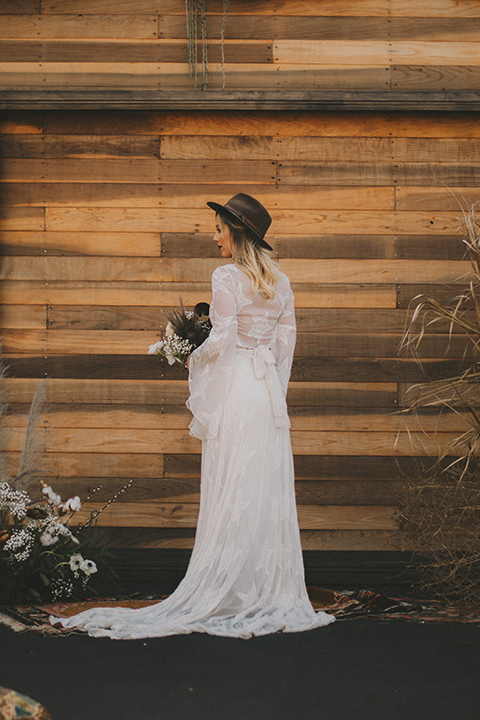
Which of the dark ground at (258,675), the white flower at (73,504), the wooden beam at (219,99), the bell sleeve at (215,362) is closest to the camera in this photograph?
the dark ground at (258,675)

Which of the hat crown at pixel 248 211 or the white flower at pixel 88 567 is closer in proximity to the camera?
the hat crown at pixel 248 211

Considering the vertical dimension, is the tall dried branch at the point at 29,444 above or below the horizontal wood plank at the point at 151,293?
below

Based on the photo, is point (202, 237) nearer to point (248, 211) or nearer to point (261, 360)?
point (248, 211)

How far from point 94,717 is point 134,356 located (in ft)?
7.73

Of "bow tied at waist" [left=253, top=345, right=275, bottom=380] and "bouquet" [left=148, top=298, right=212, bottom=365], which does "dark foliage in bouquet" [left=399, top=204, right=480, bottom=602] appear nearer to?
"bow tied at waist" [left=253, top=345, right=275, bottom=380]

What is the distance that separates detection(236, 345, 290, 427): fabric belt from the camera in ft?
10.6

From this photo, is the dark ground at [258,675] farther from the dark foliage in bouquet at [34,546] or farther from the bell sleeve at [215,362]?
the bell sleeve at [215,362]

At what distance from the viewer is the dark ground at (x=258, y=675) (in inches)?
87.7

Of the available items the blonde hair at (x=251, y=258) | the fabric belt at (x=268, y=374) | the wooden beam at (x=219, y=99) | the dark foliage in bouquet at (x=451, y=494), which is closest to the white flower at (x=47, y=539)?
the fabric belt at (x=268, y=374)

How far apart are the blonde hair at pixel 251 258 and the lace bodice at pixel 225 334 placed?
37 mm

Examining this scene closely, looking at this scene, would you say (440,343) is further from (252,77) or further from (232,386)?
(252,77)

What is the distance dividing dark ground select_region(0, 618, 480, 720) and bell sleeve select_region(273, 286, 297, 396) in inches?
47.3

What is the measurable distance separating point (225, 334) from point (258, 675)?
4.65ft

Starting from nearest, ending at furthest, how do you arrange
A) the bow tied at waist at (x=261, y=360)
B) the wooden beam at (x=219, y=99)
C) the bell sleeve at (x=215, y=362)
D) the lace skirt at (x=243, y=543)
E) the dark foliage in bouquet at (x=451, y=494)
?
1. the lace skirt at (x=243, y=543)
2. the bell sleeve at (x=215, y=362)
3. the bow tied at waist at (x=261, y=360)
4. the dark foliage in bouquet at (x=451, y=494)
5. the wooden beam at (x=219, y=99)
